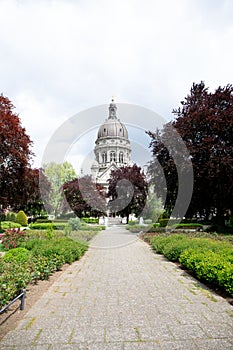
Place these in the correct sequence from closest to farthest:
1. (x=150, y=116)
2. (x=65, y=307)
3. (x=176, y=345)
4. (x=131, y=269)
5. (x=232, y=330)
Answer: (x=176, y=345)
(x=232, y=330)
(x=65, y=307)
(x=131, y=269)
(x=150, y=116)

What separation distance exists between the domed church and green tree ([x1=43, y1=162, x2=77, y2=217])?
17.6 metres

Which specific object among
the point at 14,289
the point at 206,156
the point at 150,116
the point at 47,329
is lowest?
the point at 47,329

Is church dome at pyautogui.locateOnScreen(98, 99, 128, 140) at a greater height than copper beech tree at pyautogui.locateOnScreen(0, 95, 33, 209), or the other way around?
church dome at pyautogui.locateOnScreen(98, 99, 128, 140)

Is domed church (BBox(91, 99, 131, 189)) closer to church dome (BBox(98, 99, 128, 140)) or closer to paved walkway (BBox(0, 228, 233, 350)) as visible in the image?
church dome (BBox(98, 99, 128, 140))

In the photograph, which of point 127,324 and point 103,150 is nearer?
point 127,324

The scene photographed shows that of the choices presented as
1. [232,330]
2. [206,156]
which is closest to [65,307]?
[232,330]

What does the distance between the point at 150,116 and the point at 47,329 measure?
42.1ft

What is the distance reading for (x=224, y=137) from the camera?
18891 mm

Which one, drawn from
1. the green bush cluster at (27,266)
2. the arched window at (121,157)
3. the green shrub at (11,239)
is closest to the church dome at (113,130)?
the arched window at (121,157)

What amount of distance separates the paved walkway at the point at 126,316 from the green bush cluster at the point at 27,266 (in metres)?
0.50

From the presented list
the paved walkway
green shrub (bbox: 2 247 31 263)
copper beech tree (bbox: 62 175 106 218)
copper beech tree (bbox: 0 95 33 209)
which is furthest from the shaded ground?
copper beech tree (bbox: 62 175 106 218)

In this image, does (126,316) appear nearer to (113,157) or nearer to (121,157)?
(121,157)

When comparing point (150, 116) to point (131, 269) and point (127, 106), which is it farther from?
point (131, 269)

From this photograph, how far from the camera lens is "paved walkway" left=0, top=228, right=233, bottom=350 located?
12.1 feet
